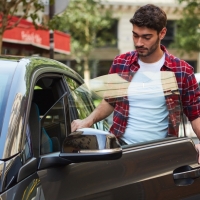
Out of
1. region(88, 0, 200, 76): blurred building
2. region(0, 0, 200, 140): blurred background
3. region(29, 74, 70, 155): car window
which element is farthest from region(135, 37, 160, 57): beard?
region(88, 0, 200, 76): blurred building

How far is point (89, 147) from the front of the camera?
2.55 metres

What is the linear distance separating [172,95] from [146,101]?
0.15 m

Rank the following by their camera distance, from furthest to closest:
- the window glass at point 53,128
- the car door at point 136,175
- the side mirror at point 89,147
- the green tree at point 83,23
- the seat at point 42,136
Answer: the green tree at point 83,23, the window glass at point 53,128, the seat at point 42,136, the car door at point 136,175, the side mirror at point 89,147

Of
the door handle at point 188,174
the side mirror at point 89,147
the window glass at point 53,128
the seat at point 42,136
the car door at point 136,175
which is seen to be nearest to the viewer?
the side mirror at point 89,147

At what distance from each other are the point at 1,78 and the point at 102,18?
30.6 m

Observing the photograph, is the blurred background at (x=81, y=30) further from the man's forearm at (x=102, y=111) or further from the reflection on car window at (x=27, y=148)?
the reflection on car window at (x=27, y=148)

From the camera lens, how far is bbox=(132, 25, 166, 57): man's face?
343 centimetres

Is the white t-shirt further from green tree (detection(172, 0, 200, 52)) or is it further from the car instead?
green tree (detection(172, 0, 200, 52))

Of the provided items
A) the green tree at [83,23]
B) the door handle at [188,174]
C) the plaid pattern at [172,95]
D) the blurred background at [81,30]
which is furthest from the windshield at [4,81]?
the green tree at [83,23]

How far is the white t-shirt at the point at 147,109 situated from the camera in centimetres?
338

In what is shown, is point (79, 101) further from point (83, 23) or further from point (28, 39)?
point (83, 23)

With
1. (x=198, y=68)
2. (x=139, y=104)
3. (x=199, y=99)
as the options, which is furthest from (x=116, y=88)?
(x=198, y=68)

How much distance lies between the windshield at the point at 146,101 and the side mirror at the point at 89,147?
81cm

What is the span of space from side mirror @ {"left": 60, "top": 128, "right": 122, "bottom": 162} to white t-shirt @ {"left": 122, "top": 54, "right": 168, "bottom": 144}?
81cm
